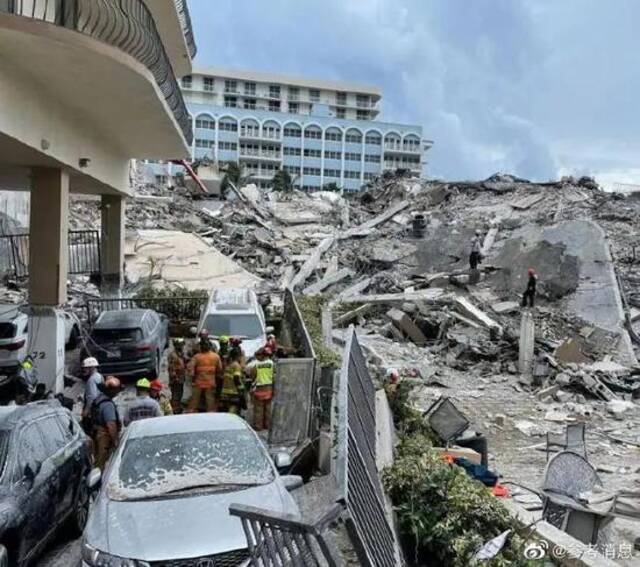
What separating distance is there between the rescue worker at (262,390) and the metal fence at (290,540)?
7295 mm

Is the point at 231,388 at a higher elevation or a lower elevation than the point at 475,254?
lower

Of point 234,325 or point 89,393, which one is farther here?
point 234,325

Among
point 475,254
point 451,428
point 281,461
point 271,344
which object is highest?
point 475,254

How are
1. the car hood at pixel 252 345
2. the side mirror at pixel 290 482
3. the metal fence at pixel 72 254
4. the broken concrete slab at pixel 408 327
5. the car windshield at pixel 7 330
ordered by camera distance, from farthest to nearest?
1. the metal fence at pixel 72 254
2. the broken concrete slab at pixel 408 327
3. the car hood at pixel 252 345
4. the car windshield at pixel 7 330
5. the side mirror at pixel 290 482

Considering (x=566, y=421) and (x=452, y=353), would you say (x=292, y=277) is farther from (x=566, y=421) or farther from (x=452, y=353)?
(x=566, y=421)

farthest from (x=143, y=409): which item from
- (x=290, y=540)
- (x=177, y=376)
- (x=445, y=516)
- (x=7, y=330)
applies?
(x=290, y=540)

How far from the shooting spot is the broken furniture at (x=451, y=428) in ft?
35.8

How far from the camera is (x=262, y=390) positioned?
11320 mm

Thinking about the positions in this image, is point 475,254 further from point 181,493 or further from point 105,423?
point 181,493

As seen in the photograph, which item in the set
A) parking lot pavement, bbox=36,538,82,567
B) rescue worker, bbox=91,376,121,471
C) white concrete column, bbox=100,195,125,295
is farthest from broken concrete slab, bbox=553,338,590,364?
parking lot pavement, bbox=36,538,82,567

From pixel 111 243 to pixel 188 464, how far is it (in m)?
15.4

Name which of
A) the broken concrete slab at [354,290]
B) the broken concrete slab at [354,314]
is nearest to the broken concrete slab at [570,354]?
the broken concrete slab at [354,314]

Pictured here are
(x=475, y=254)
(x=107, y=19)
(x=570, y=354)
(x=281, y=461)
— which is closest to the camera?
(x=281, y=461)

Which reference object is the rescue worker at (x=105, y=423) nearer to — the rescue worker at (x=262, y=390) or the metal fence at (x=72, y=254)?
the rescue worker at (x=262, y=390)
